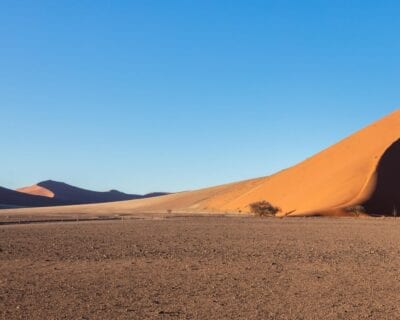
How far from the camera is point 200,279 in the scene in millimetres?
12117

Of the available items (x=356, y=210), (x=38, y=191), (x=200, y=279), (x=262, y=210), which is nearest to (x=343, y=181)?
(x=262, y=210)

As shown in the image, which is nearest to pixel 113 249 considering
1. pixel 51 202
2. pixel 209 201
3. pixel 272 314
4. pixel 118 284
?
pixel 118 284

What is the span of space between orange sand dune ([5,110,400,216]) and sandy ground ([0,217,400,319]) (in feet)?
76.7

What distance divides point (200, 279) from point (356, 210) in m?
30.7

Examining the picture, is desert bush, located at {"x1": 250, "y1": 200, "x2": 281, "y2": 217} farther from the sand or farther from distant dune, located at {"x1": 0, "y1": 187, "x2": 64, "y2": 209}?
the sand

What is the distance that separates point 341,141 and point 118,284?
5843 centimetres

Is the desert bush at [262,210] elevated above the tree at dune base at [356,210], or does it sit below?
above

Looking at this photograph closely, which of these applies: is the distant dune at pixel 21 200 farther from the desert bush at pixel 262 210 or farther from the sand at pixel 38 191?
the desert bush at pixel 262 210

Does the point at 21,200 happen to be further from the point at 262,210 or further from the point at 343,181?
the point at 343,181

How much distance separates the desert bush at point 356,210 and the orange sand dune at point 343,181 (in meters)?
0.54

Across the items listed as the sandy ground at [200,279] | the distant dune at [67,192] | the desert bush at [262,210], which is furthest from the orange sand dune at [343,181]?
the distant dune at [67,192]

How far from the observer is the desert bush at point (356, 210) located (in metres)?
40.8

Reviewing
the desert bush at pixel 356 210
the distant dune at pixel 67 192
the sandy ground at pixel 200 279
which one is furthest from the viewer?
the distant dune at pixel 67 192

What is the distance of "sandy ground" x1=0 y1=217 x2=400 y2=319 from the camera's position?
29.8 feet
